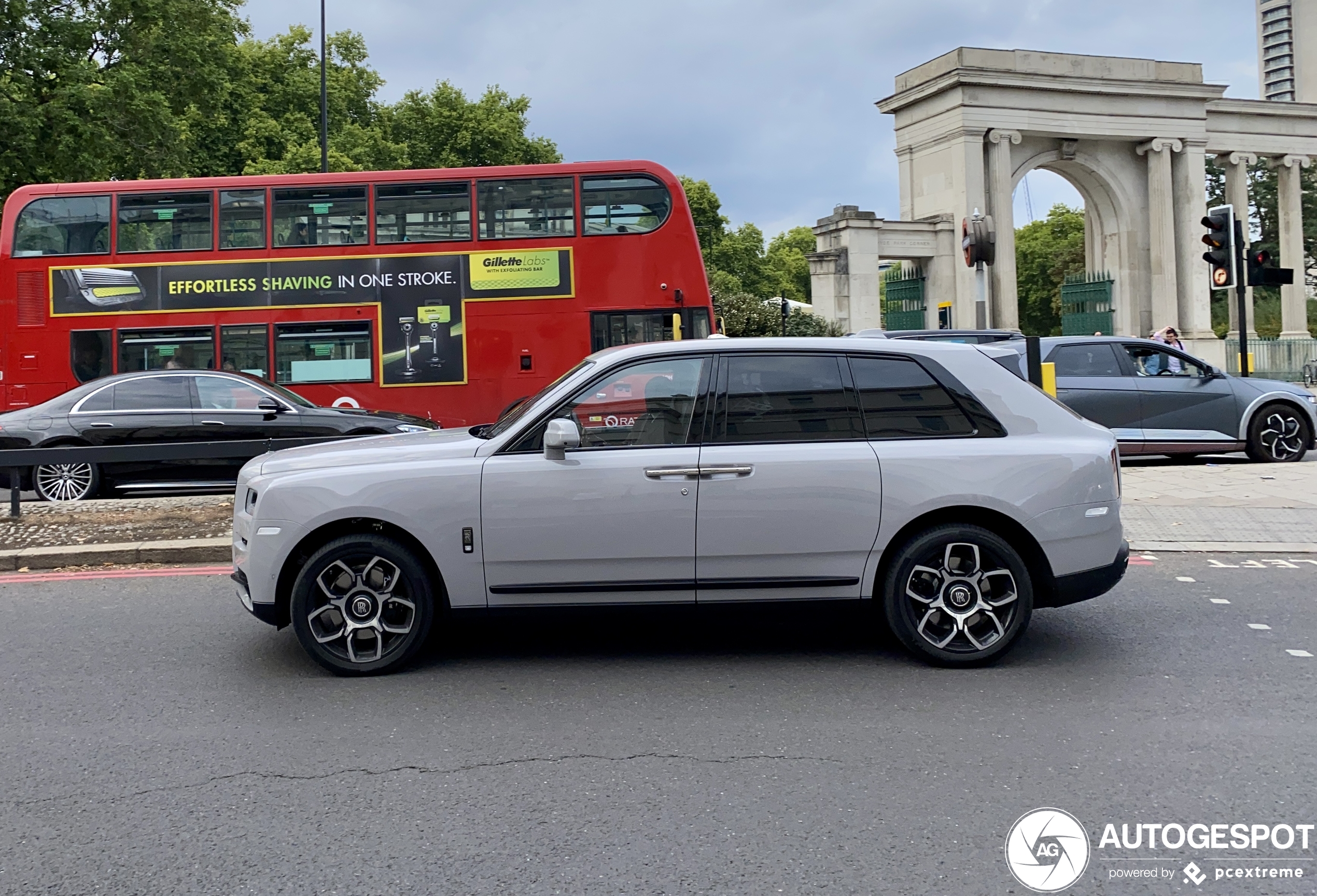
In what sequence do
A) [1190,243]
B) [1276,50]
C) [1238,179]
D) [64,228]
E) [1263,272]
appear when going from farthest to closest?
[1276,50] < [1238,179] < [1190,243] < [1263,272] < [64,228]

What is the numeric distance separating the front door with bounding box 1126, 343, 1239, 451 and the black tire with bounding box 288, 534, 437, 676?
11.3 meters

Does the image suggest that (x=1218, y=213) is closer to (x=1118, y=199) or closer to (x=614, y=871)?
(x=614, y=871)

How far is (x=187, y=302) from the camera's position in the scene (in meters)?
15.7

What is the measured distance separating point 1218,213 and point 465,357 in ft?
38.9

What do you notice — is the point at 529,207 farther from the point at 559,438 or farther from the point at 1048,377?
the point at 559,438

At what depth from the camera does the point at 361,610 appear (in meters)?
5.57

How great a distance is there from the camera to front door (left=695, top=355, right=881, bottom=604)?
542cm

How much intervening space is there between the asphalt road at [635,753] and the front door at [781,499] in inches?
9.1

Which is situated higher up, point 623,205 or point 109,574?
point 623,205

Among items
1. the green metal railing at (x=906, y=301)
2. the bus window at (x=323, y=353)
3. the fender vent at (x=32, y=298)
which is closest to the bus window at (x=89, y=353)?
the fender vent at (x=32, y=298)

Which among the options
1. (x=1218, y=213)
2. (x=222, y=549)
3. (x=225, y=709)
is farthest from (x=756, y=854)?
(x=1218, y=213)

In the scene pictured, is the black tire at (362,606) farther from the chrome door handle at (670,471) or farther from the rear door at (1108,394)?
the rear door at (1108,394)

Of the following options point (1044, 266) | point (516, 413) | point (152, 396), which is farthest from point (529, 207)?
point (1044, 266)

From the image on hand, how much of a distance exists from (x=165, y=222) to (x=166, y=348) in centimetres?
164
